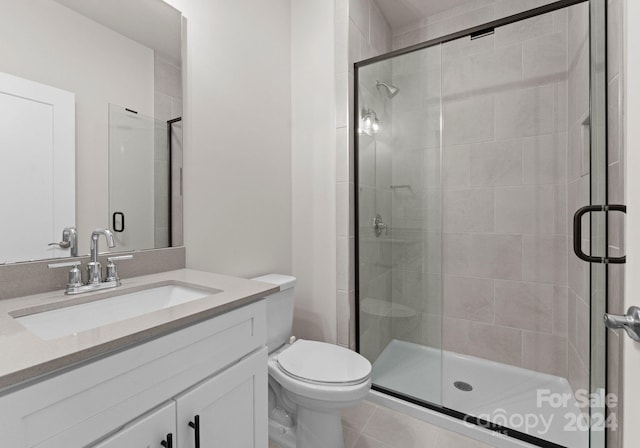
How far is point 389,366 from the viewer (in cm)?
193

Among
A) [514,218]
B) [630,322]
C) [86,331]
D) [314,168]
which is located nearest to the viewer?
[630,322]

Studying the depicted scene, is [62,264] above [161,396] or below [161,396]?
above

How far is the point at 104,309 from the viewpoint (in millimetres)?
934

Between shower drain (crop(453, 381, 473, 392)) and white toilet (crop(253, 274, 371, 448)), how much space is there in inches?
34.1

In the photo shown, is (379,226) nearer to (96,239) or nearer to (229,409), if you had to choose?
(229,409)

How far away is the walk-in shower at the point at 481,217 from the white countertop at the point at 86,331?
1.07 m

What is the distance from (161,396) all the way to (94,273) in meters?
0.56

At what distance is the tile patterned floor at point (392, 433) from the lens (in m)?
1.43

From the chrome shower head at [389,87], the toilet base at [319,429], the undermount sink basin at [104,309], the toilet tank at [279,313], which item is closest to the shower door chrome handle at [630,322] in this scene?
the undermount sink basin at [104,309]

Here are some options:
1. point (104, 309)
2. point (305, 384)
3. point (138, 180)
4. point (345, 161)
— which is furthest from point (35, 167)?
point (345, 161)

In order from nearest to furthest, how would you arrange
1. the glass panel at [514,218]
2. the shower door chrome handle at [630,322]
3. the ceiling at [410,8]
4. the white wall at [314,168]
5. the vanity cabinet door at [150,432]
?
the shower door chrome handle at [630,322] < the vanity cabinet door at [150,432] < the glass panel at [514,218] < the white wall at [314,168] < the ceiling at [410,8]

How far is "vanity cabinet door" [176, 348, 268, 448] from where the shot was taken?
0.75m

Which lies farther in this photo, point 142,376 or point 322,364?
point 322,364

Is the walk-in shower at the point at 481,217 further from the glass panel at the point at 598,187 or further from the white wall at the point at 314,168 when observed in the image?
the glass panel at the point at 598,187
